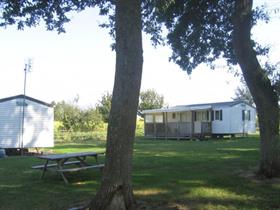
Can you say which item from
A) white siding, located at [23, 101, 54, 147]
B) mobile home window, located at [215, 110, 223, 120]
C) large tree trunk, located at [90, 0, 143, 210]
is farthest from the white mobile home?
large tree trunk, located at [90, 0, 143, 210]

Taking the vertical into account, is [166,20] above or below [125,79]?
above

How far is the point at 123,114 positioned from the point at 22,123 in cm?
1761

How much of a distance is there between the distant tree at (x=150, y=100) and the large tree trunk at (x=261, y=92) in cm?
5347

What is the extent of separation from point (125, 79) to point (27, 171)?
299 inches

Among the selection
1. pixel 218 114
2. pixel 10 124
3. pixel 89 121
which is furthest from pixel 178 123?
pixel 10 124

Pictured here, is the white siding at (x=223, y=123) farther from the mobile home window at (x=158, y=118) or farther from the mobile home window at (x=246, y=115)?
the mobile home window at (x=158, y=118)

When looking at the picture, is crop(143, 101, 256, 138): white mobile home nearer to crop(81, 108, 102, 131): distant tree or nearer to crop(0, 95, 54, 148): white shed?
crop(81, 108, 102, 131): distant tree

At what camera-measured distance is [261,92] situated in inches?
405

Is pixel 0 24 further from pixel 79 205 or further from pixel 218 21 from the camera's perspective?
pixel 218 21

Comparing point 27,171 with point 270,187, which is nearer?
point 270,187

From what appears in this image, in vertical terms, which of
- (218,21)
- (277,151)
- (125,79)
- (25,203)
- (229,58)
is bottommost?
(25,203)

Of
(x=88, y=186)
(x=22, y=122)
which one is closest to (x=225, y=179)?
(x=88, y=186)

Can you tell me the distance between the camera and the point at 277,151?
1012 cm

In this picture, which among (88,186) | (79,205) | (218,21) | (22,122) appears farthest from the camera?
(22,122)
